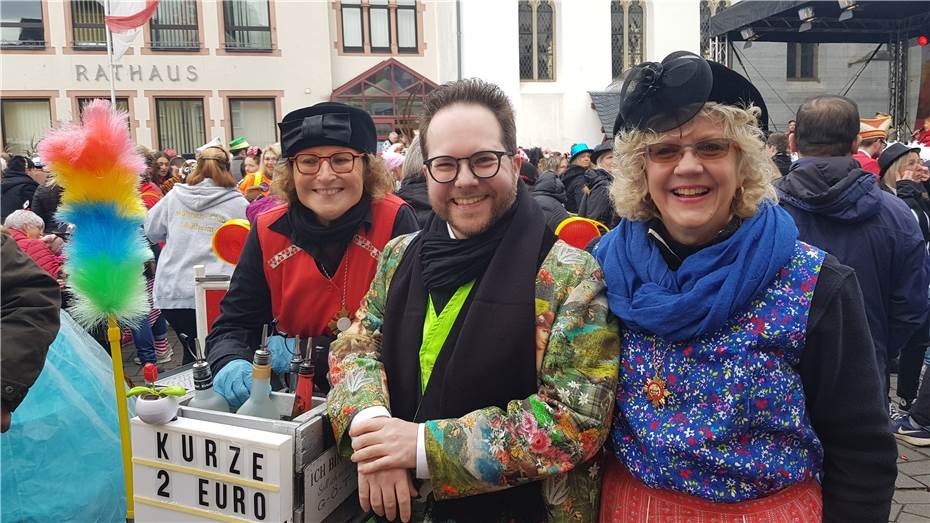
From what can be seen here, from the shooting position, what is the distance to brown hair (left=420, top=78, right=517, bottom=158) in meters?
1.72

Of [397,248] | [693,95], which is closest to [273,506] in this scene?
[397,248]

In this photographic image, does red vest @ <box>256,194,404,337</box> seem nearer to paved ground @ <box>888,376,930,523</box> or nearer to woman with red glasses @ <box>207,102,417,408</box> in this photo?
woman with red glasses @ <box>207,102,417,408</box>

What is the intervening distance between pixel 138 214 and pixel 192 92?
1957 centimetres

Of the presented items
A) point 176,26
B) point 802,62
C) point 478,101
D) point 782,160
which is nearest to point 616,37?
point 802,62

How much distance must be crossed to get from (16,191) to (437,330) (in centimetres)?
770

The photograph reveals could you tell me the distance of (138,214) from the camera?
9.42ft

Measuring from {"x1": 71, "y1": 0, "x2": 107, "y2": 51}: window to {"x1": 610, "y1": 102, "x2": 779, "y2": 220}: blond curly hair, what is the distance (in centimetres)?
2190

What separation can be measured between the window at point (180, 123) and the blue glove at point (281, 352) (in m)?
20.0

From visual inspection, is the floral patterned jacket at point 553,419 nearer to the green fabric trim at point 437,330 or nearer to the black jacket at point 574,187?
the green fabric trim at point 437,330

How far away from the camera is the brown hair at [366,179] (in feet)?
8.35

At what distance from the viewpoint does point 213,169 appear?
5.11m

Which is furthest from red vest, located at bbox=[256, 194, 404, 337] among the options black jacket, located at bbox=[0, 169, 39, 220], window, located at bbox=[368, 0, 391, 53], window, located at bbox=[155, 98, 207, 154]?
window, located at bbox=[368, 0, 391, 53]

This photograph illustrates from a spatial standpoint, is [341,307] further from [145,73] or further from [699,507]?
[145,73]

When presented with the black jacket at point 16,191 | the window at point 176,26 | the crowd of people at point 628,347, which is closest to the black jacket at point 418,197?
the crowd of people at point 628,347
